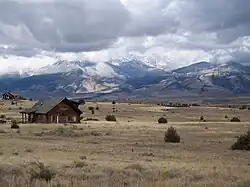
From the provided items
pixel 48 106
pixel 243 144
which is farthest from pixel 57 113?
pixel 243 144

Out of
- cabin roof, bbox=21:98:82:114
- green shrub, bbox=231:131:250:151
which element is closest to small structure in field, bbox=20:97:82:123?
cabin roof, bbox=21:98:82:114

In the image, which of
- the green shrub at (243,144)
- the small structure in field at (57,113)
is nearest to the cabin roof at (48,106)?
the small structure in field at (57,113)

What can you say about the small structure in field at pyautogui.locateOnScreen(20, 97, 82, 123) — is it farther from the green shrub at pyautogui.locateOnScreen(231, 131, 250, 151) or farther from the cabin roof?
the green shrub at pyautogui.locateOnScreen(231, 131, 250, 151)

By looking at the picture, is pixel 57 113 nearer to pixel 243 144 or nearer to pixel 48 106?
pixel 48 106

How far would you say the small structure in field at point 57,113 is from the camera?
94438 mm

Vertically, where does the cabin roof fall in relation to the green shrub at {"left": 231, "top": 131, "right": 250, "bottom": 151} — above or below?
above

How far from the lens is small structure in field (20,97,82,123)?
310 feet

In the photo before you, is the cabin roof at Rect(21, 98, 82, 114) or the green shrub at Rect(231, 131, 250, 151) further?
the cabin roof at Rect(21, 98, 82, 114)

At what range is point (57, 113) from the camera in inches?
3755

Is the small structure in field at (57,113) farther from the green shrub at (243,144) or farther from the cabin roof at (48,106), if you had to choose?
the green shrub at (243,144)

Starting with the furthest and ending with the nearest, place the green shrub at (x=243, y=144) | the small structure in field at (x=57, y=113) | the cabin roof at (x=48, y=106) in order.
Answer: the cabin roof at (x=48, y=106), the small structure in field at (x=57, y=113), the green shrub at (x=243, y=144)

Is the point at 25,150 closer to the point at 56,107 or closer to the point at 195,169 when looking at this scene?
the point at 195,169

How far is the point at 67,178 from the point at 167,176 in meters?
4.09

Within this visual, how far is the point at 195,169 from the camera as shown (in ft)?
82.2
